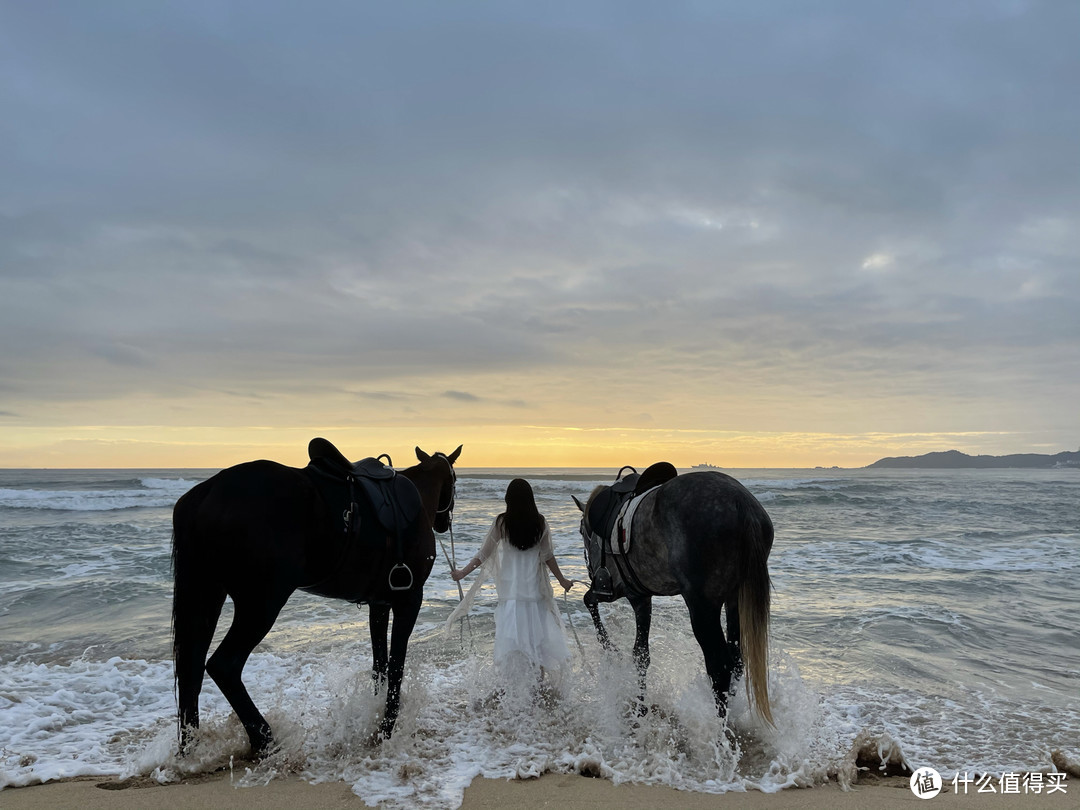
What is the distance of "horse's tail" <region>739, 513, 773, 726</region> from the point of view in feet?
12.0

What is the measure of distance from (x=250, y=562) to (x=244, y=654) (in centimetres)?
47

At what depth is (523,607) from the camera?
479 centimetres

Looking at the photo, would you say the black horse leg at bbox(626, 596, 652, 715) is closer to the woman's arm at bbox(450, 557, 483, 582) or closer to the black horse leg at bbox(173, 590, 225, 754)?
the woman's arm at bbox(450, 557, 483, 582)

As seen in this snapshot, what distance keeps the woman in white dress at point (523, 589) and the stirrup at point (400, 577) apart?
85 centimetres

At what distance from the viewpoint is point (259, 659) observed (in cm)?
568

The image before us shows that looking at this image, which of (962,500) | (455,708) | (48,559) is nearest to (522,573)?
(455,708)

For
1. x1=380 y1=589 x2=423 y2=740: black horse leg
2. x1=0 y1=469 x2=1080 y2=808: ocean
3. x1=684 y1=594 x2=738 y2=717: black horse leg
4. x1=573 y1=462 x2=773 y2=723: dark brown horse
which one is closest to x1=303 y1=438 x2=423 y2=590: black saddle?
x1=380 y1=589 x2=423 y2=740: black horse leg

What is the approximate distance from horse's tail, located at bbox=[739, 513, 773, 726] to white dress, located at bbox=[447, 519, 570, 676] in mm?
1476

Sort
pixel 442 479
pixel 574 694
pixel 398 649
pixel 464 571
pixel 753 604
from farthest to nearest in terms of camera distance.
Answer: pixel 464 571 < pixel 442 479 < pixel 574 694 < pixel 398 649 < pixel 753 604

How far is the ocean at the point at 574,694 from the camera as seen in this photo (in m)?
3.44

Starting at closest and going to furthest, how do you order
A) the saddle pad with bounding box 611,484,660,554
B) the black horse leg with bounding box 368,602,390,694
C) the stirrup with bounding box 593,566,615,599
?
the black horse leg with bounding box 368,602,390,694, the saddle pad with bounding box 611,484,660,554, the stirrup with bounding box 593,566,615,599

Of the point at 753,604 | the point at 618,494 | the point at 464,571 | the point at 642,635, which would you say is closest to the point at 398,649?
the point at 464,571

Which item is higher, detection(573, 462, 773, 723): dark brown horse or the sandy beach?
detection(573, 462, 773, 723): dark brown horse

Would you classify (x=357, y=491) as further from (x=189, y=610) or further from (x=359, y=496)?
(x=189, y=610)
